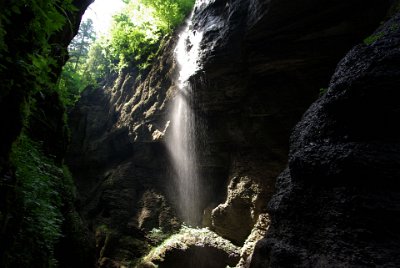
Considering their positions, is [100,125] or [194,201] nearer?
[194,201]

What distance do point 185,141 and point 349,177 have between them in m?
9.58

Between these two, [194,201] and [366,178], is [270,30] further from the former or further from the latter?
[194,201]

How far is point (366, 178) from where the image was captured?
3.95m

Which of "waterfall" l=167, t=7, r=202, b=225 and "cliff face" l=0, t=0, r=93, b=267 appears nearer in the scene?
"cliff face" l=0, t=0, r=93, b=267

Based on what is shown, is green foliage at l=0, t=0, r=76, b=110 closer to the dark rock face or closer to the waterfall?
the dark rock face

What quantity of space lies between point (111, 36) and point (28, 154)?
52.2ft

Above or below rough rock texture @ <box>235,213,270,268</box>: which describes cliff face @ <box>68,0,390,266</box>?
above

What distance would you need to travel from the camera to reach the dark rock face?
142 inches

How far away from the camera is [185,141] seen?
13.3m

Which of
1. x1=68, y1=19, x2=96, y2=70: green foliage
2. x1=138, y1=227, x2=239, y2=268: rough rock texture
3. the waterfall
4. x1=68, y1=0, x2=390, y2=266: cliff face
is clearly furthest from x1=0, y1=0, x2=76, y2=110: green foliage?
x1=68, y1=19, x2=96, y2=70: green foliage

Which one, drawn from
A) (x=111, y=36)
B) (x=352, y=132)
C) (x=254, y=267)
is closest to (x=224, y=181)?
(x=254, y=267)

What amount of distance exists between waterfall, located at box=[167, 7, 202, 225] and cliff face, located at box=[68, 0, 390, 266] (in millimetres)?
415

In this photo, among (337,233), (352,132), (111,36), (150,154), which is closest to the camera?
(337,233)

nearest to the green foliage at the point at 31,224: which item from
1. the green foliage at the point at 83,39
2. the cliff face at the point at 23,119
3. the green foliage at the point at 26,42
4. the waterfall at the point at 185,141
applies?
the cliff face at the point at 23,119
